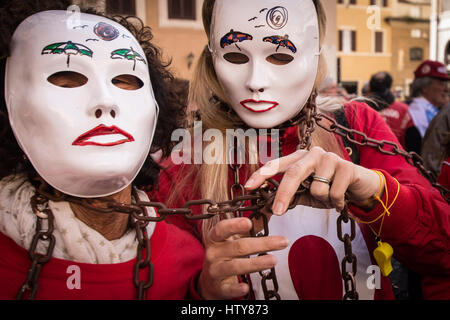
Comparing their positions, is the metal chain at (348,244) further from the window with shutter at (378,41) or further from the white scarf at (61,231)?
the window with shutter at (378,41)

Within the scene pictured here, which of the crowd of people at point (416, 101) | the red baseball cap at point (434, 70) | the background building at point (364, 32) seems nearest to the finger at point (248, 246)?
the background building at point (364, 32)

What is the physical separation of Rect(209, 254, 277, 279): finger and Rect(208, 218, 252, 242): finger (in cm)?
7

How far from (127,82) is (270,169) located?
1.67ft

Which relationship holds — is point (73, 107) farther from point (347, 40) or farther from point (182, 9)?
point (347, 40)

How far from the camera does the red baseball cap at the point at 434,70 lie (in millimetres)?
3805

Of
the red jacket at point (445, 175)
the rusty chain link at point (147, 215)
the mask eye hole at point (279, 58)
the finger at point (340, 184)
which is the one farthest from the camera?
the red jacket at point (445, 175)

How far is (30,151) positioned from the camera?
3.61ft

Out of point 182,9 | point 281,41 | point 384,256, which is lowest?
point 384,256

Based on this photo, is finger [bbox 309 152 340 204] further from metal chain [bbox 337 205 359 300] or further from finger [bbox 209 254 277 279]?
finger [bbox 209 254 277 279]

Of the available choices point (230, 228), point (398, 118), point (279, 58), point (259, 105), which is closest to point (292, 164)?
point (230, 228)

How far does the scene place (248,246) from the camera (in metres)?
1.00

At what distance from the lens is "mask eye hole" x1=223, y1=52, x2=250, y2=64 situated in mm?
1387

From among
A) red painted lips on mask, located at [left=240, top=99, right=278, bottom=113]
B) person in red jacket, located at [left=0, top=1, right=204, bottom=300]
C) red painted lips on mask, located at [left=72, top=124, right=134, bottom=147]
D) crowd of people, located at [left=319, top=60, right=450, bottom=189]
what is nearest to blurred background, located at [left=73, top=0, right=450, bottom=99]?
person in red jacket, located at [left=0, top=1, right=204, bottom=300]

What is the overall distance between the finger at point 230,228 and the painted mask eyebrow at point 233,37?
648 mm
